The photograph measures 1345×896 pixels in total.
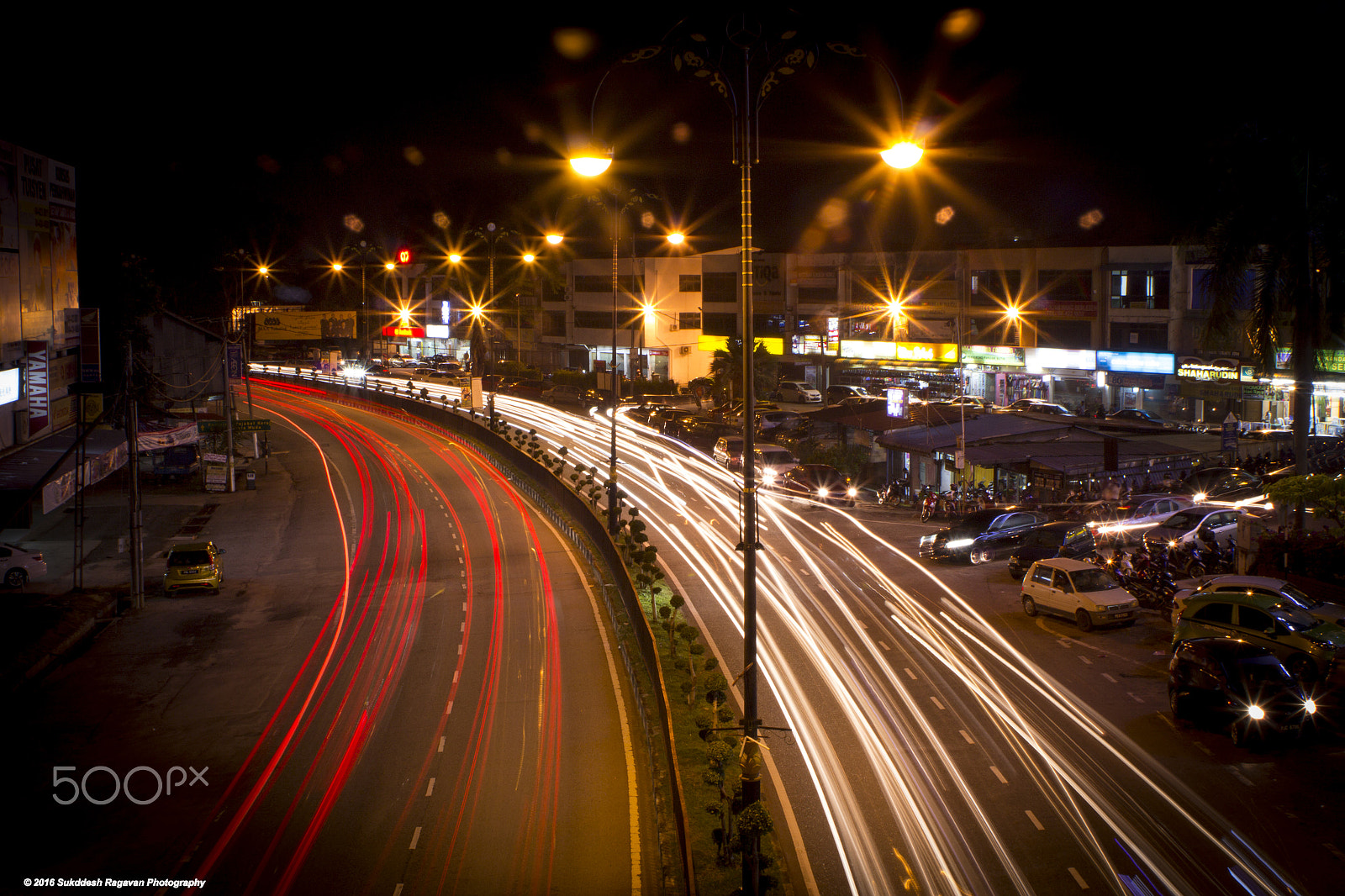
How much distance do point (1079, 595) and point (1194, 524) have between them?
877 centimetres

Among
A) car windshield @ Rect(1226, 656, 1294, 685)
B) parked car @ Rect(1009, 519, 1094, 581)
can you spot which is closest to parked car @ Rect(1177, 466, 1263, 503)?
parked car @ Rect(1009, 519, 1094, 581)

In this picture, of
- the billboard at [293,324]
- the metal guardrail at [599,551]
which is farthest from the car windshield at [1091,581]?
the billboard at [293,324]

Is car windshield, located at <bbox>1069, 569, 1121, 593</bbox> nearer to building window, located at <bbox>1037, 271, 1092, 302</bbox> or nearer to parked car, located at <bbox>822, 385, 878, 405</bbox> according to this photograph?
building window, located at <bbox>1037, 271, 1092, 302</bbox>

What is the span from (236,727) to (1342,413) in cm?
4949

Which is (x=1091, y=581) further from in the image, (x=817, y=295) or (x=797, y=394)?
(x=817, y=295)

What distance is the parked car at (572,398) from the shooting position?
6706 centimetres

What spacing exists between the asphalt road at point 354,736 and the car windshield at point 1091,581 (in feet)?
34.5

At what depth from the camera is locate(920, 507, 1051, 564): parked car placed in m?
28.5

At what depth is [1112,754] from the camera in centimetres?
1488

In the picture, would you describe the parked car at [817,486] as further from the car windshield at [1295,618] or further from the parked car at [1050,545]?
the car windshield at [1295,618]

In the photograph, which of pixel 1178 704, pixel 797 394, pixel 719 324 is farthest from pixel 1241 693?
pixel 719 324

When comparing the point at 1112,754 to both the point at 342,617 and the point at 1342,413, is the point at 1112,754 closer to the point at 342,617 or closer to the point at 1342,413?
the point at 342,617

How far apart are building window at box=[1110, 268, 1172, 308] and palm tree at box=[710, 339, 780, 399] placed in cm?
2036

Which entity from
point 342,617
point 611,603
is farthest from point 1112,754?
point 342,617
